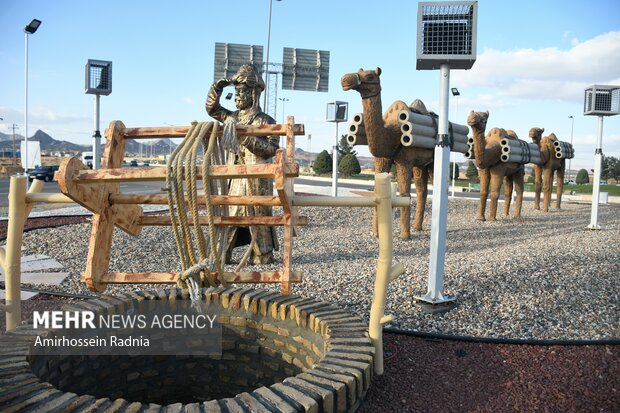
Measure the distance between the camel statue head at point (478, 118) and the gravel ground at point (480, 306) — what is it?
9.14 ft

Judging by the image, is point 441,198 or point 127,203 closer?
point 127,203

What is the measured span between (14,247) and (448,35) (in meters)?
3.34

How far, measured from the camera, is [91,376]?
256 centimetres

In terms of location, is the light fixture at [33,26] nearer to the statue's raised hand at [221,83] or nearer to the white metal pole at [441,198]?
the statue's raised hand at [221,83]

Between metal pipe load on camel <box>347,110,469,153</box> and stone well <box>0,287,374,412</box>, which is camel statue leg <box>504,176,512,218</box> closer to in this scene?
metal pipe load on camel <box>347,110,469,153</box>

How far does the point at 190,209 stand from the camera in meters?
2.32

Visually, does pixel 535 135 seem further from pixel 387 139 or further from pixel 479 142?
pixel 387 139

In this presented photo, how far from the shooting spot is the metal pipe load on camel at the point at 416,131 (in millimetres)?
7461

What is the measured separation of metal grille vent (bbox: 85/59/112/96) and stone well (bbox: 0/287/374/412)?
7153 mm

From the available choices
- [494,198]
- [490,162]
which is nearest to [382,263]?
[494,198]

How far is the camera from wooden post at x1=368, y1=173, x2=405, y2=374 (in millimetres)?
2281

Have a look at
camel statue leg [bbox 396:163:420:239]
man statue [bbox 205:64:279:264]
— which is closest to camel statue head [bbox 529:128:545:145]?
camel statue leg [bbox 396:163:420:239]

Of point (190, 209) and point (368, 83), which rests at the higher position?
point (368, 83)

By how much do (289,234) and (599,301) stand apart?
2.84 meters
